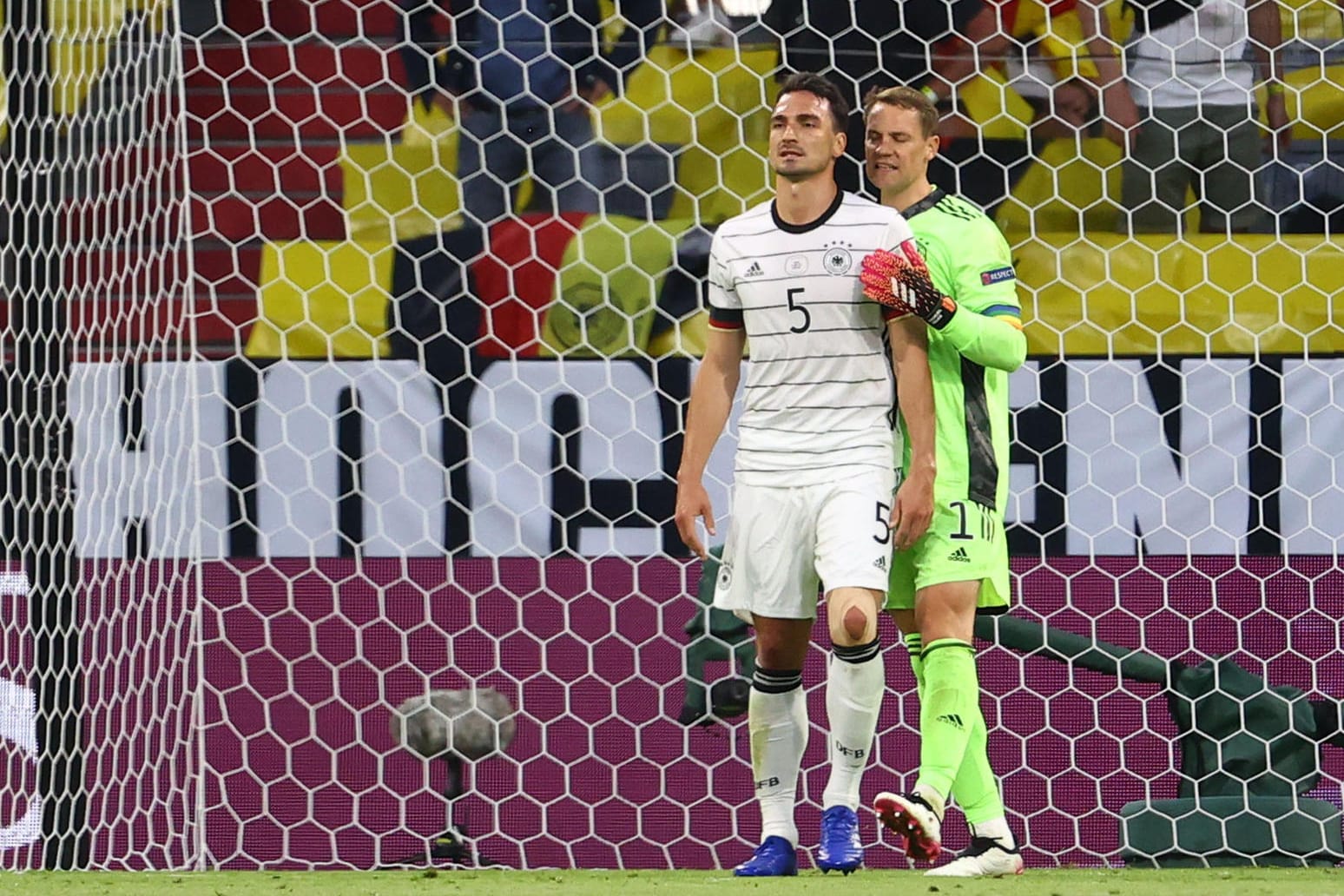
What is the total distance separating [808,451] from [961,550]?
0.28m

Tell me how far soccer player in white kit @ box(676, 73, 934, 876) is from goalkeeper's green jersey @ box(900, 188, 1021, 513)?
98 mm

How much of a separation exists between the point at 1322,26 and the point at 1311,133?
0.23m

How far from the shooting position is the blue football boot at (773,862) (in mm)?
3049

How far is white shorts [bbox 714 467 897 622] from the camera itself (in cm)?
293

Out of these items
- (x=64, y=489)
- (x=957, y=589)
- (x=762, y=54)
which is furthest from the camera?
(x=762, y=54)

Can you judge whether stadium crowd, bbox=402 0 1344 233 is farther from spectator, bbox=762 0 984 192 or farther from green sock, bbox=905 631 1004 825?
green sock, bbox=905 631 1004 825

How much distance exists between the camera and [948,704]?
299cm

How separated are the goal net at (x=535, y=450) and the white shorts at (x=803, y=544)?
0.74 meters

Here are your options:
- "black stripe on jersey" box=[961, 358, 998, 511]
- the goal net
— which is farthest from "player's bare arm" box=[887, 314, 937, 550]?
the goal net

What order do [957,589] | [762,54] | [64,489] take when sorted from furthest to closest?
[762,54] < [64,489] < [957,589]

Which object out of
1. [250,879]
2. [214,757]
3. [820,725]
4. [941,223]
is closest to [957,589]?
[941,223]

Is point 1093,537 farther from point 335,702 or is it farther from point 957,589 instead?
point 335,702

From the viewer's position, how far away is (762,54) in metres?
3.90

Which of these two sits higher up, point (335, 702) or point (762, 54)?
point (762, 54)
